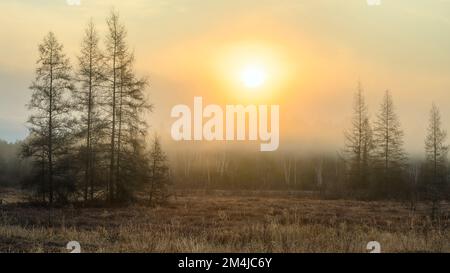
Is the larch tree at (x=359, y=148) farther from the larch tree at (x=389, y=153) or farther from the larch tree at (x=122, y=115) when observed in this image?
the larch tree at (x=122, y=115)

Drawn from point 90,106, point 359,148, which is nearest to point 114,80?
point 90,106

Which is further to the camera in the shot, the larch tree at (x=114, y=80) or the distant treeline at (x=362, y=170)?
the distant treeline at (x=362, y=170)

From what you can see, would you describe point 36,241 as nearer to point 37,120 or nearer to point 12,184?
point 37,120

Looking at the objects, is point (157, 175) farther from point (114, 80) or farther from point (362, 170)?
point (362, 170)

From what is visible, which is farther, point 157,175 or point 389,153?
point 389,153

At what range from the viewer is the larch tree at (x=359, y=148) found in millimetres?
54969

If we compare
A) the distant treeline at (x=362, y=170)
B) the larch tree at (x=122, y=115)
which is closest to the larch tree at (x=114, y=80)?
the larch tree at (x=122, y=115)

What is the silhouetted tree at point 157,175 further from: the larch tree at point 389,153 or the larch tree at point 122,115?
the larch tree at point 389,153

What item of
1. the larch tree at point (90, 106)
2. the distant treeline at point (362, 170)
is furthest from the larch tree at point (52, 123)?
the distant treeline at point (362, 170)

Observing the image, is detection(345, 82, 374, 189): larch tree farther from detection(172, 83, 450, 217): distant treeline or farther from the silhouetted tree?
the silhouetted tree

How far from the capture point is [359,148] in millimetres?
56125

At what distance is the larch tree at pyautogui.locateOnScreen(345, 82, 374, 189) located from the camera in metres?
55.0

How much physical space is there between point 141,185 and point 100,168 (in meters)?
2.74

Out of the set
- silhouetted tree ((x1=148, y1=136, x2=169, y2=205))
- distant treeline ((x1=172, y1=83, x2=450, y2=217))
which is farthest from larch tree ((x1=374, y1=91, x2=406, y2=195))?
silhouetted tree ((x1=148, y1=136, x2=169, y2=205))
